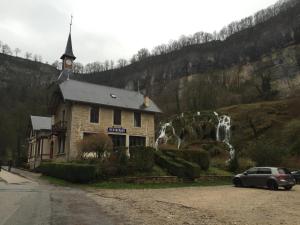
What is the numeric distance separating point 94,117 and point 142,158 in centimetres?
1250

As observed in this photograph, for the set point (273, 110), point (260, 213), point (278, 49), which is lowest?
point (260, 213)

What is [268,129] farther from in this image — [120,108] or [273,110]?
[120,108]

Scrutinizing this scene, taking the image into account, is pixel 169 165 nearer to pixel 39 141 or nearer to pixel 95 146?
pixel 95 146

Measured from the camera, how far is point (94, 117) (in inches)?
1387

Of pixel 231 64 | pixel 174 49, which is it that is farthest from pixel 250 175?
pixel 174 49

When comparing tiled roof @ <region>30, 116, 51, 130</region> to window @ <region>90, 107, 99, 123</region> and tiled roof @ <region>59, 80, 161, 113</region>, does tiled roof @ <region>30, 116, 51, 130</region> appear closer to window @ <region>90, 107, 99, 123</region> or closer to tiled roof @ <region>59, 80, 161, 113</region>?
tiled roof @ <region>59, 80, 161, 113</region>

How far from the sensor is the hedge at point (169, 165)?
24562 millimetres

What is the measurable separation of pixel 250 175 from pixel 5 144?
58484 mm

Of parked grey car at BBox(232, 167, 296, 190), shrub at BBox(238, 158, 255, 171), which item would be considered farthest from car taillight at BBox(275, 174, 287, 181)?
shrub at BBox(238, 158, 255, 171)

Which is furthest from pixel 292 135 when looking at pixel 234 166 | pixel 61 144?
pixel 61 144

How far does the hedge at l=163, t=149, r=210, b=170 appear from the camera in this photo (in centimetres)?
2745

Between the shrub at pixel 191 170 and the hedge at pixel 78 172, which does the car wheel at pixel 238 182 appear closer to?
the shrub at pixel 191 170

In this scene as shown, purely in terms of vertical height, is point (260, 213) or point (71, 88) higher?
point (71, 88)

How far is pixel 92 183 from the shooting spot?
73.2ft
